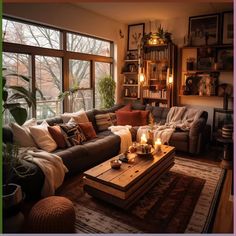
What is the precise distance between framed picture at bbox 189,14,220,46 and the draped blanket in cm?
153

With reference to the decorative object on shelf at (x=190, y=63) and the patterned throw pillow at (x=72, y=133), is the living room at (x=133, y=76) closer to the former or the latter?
the decorative object on shelf at (x=190, y=63)

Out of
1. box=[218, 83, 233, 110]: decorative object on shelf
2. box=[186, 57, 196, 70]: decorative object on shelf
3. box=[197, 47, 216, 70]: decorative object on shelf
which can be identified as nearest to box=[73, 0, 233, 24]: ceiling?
box=[197, 47, 216, 70]: decorative object on shelf

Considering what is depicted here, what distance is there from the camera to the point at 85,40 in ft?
16.8

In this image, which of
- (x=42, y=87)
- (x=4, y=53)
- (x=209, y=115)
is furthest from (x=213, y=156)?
(x=4, y=53)

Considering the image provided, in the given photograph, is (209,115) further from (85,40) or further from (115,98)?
(85,40)

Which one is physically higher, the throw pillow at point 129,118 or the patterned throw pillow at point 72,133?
the throw pillow at point 129,118

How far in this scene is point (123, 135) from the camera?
13.8ft

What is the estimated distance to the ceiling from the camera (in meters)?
4.41

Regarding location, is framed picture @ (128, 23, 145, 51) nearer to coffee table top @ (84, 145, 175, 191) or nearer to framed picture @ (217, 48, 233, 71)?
framed picture @ (217, 48, 233, 71)

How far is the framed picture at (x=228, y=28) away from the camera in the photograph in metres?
4.78

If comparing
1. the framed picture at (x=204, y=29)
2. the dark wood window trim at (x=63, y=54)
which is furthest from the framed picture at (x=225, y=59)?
the dark wood window trim at (x=63, y=54)

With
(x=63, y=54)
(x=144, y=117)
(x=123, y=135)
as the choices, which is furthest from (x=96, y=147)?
(x=63, y=54)

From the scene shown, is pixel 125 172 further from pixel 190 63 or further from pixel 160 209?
pixel 190 63

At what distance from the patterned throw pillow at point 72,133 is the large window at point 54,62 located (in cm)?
62
